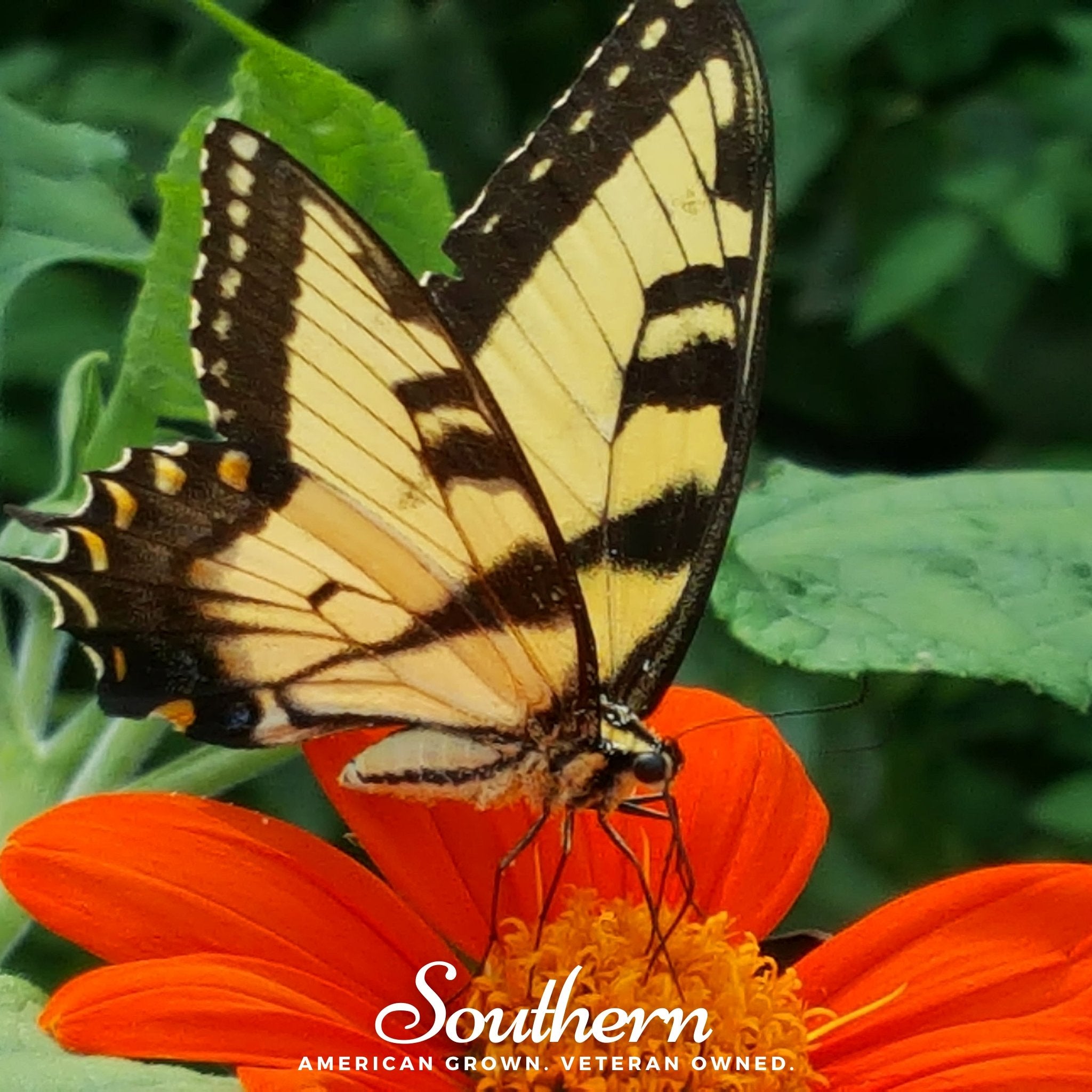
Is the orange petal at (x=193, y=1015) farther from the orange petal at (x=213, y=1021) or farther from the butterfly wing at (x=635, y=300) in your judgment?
the butterfly wing at (x=635, y=300)

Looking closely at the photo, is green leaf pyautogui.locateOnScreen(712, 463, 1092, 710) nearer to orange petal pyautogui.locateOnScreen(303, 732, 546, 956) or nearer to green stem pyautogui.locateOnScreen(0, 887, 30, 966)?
orange petal pyautogui.locateOnScreen(303, 732, 546, 956)

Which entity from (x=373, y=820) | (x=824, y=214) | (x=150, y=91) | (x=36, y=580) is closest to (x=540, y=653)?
(x=373, y=820)

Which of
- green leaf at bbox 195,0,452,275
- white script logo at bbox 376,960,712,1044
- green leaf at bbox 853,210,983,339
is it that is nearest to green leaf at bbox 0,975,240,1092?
white script logo at bbox 376,960,712,1044

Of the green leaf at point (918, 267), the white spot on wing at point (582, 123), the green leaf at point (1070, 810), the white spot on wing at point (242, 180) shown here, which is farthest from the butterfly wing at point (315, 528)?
the green leaf at point (918, 267)

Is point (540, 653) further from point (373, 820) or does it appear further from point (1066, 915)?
point (1066, 915)

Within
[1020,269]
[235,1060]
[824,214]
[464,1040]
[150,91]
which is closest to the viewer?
[235,1060]
